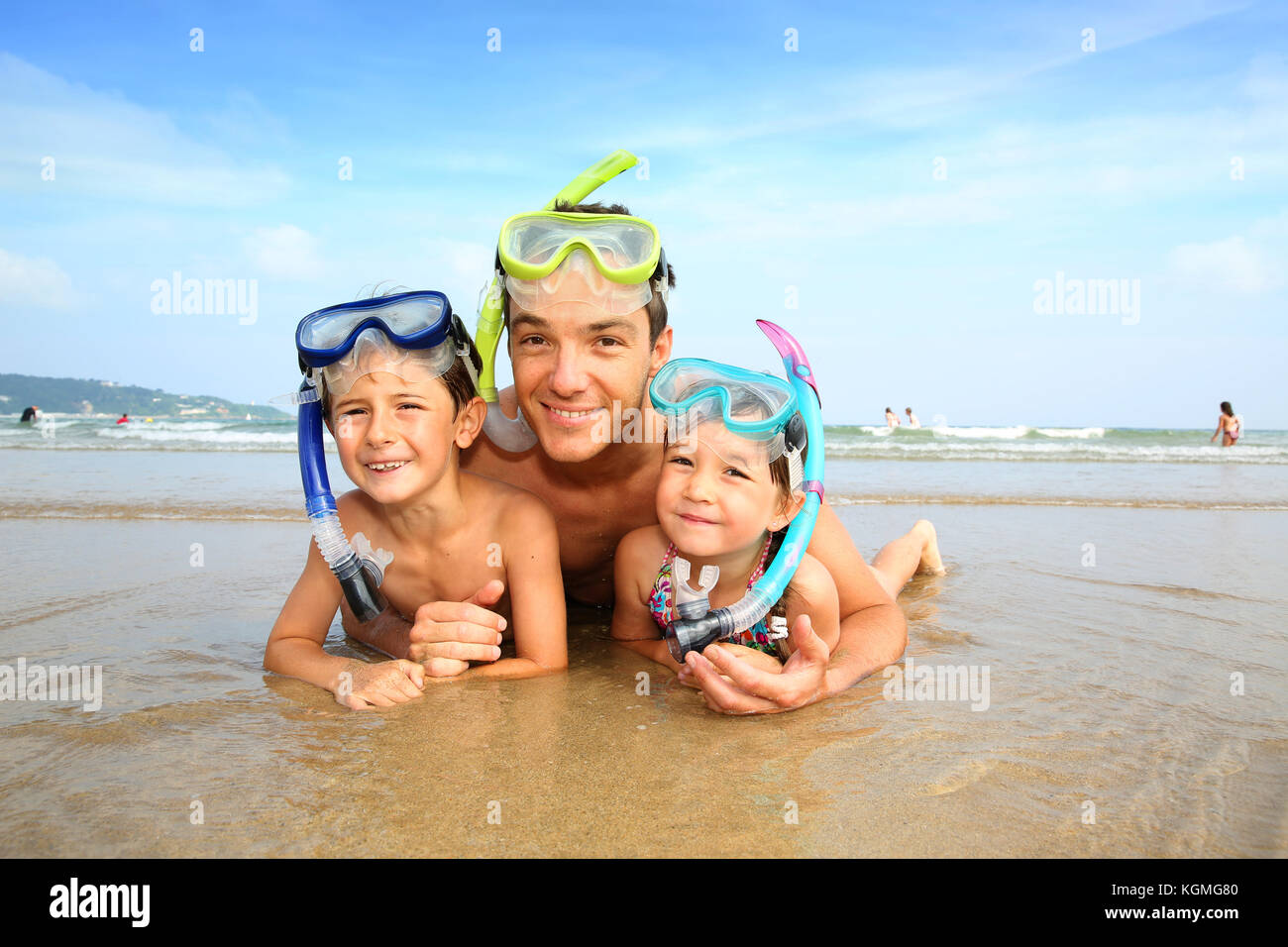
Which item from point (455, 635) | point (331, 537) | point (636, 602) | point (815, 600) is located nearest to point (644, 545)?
point (636, 602)

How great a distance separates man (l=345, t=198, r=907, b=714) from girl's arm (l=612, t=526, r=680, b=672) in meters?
0.41

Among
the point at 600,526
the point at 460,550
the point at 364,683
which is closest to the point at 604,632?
the point at 600,526

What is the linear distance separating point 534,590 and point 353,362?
1.13 metres

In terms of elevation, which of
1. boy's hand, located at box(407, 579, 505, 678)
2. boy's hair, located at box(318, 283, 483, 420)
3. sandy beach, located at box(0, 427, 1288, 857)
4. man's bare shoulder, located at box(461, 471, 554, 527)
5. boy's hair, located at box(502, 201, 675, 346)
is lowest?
sandy beach, located at box(0, 427, 1288, 857)

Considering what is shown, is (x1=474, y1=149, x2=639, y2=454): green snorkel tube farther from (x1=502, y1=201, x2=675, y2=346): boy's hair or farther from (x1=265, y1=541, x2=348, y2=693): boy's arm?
(x1=265, y1=541, x2=348, y2=693): boy's arm

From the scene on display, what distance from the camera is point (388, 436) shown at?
313 centimetres

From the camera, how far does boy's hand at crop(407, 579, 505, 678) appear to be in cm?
308

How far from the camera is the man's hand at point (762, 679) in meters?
2.74

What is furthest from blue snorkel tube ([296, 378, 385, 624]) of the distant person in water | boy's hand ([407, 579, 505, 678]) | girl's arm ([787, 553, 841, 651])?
the distant person in water

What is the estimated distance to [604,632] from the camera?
4.05 metres

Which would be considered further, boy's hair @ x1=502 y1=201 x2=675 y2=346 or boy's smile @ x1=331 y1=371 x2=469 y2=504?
boy's hair @ x1=502 y1=201 x2=675 y2=346

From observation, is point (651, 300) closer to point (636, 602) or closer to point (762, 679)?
point (636, 602)
